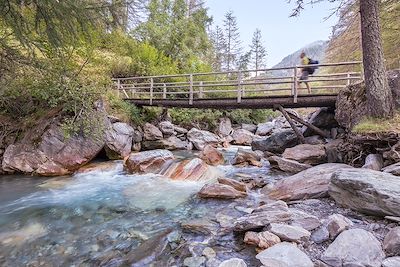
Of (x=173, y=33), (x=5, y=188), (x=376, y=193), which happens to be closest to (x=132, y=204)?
(x=5, y=188)

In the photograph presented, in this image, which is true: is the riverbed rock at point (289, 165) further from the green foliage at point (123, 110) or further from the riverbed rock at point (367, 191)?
the green foliage at point (123, 110)

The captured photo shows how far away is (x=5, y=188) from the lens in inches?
265

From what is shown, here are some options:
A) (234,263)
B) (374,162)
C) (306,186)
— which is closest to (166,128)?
(306,186)

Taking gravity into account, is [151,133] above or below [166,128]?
below

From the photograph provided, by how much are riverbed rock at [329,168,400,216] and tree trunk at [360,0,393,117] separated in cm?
245

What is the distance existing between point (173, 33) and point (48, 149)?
13.1 meters

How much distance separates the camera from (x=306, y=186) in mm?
5258

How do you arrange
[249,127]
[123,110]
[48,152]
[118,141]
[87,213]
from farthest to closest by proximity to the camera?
[249,127] → [123,110] → [118,141] → [48,152] → [87,213]

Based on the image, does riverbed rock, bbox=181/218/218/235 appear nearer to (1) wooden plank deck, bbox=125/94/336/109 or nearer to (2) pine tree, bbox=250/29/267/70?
(1) wooden plank deck, bbox=125/94/336/109

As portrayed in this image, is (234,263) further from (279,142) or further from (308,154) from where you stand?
(279,142)

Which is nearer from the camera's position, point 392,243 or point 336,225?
point 392,243

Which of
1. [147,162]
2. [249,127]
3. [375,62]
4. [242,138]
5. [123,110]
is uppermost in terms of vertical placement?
[375,62]

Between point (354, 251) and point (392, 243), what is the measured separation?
1.39 feet

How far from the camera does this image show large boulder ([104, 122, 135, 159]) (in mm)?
9484
